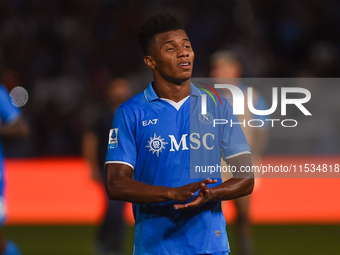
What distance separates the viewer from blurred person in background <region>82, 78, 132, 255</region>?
588cm

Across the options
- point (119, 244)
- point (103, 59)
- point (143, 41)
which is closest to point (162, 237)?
point (143, 41)

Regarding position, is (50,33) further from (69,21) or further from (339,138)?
(339,138)

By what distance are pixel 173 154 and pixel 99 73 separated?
911cm

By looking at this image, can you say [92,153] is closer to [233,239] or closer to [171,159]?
[233,239]

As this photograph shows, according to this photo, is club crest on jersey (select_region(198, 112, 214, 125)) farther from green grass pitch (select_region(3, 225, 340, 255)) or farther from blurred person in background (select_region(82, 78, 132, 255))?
blurred person in background (select_region(82, 78, 132, 255))

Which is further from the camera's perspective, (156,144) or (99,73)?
(99,73)

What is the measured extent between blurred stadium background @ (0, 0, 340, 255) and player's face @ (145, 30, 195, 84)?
4.74 meters

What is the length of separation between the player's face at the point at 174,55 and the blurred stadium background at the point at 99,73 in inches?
187

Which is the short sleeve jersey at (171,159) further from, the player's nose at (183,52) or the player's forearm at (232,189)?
the player's nose at (183,52)

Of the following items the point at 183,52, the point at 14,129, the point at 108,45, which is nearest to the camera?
the point at 183,52

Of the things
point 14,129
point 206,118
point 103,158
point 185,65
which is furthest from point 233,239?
point 185,65

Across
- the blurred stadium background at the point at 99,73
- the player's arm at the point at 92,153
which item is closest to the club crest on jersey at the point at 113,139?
the player's arm at the point at 92,153

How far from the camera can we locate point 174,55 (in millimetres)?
2439

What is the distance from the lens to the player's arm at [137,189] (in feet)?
7.15
